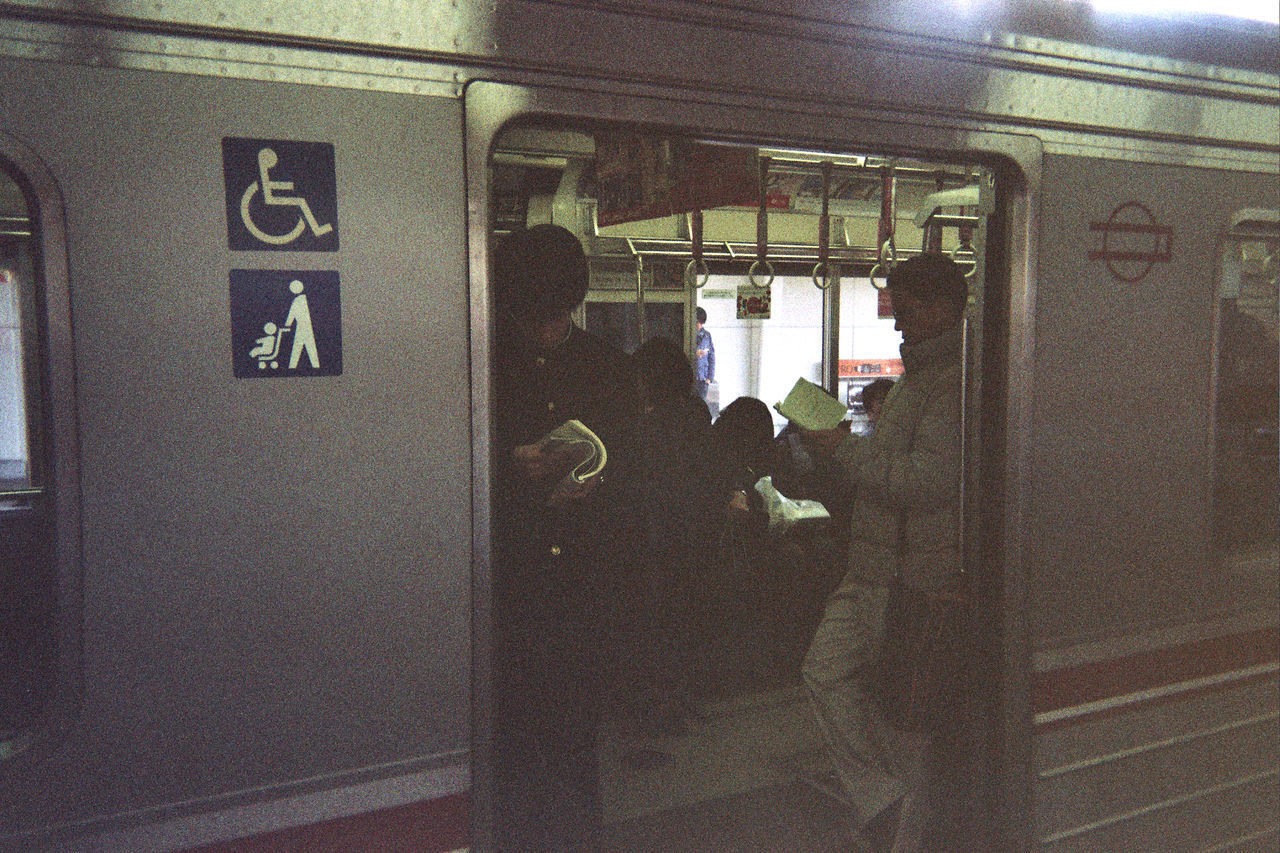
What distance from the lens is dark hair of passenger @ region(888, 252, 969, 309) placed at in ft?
9.26

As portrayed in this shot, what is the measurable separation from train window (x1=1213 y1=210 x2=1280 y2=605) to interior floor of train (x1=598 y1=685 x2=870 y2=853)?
170cm

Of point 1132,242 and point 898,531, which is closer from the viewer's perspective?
point 1132,242

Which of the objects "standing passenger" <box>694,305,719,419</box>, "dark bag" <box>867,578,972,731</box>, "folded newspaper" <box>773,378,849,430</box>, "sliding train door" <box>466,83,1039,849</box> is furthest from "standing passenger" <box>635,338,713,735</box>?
"standing passenger" <box>694,305,719,419</box>

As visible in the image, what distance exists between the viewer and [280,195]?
1.58m

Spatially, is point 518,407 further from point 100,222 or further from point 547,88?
point 100,222

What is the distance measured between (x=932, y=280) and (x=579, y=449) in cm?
138

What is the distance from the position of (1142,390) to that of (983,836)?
4.48 ft

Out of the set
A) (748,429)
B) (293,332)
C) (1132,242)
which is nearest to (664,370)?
(748,429)

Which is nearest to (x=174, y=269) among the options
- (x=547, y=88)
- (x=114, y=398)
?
(x=114, y=398)

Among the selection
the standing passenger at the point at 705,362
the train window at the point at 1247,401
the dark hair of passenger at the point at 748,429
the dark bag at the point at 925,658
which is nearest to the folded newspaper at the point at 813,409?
the dark bag at the point at 925,658

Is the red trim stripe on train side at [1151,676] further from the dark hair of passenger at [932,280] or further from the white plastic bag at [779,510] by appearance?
the white plastic bag at [779,510]

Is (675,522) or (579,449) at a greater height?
(579,449)

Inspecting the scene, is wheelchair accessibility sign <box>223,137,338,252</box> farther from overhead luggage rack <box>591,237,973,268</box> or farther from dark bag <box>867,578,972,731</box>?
overhead luggage rack <box>591,237,973,268</box>

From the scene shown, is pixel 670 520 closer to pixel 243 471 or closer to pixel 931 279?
pixel 931 279
